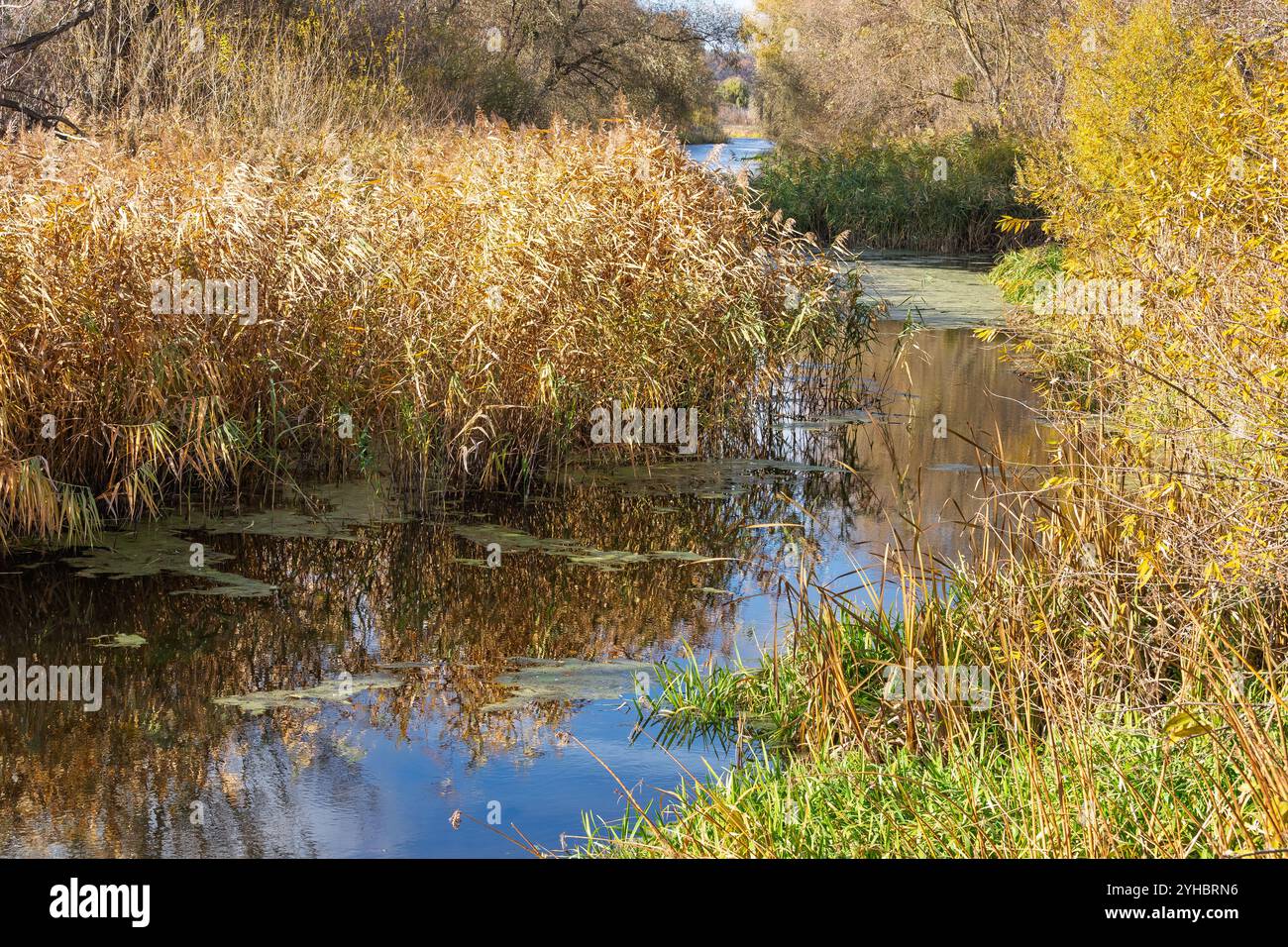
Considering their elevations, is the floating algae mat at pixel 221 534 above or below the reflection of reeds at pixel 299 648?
above

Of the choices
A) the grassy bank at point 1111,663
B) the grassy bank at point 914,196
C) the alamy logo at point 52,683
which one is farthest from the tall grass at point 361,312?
the grassy bank at point 914,196

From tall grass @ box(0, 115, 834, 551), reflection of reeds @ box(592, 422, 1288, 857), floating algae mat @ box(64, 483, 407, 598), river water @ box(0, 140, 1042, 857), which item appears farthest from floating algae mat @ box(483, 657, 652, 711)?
tall grass @ box(0, 115, 834, 551)

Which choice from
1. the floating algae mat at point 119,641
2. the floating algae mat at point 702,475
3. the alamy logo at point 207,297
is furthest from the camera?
the floating algae mat at point 702,475

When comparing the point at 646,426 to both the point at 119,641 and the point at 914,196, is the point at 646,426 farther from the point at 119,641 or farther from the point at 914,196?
the point at 914,196

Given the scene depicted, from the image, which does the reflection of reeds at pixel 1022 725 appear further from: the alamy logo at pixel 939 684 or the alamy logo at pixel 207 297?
the alamy logo at pixel 207 297

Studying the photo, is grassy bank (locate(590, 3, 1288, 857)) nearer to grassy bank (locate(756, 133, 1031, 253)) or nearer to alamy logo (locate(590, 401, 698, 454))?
alamy logo (locate(590, 401, 698, 454))

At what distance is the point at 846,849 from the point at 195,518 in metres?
5.11

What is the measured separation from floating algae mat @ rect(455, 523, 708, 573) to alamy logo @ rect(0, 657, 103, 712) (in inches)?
85.2

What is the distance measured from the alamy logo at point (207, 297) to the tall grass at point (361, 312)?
2.1 inches

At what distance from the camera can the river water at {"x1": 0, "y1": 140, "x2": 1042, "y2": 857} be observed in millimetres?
4598

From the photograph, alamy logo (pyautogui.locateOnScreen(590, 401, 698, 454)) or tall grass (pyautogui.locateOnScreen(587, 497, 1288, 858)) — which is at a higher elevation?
alamy logo (pyautogui.locateOnScreen(590, 401, 698, 454))

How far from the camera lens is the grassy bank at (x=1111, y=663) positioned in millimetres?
3602
